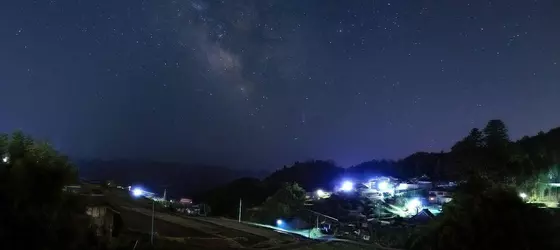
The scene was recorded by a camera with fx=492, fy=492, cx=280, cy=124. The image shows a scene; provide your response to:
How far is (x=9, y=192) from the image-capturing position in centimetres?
1109

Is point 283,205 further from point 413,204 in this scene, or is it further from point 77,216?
point 77,216

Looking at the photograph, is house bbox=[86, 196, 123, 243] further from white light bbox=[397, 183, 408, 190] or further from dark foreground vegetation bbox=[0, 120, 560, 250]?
white light bbox=[397, 183, 408, 190]

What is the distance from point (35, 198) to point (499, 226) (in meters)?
13.3

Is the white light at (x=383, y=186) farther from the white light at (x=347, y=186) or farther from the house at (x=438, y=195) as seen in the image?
the house at (x=438, y=195)

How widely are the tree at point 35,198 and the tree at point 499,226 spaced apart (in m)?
11.4

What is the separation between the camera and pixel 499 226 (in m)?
15.4

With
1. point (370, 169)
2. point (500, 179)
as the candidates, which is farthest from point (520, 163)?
point (370, 169)

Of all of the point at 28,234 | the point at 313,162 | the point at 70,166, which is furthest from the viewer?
the point at 313,162

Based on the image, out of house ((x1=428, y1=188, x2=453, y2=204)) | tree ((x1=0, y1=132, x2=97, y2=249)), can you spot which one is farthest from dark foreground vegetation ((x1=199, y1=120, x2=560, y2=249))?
tree ((x1=0, y1=132, x2=97, y2=249))

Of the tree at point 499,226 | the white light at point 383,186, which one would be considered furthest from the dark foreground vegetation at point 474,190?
the white light at point 383,186

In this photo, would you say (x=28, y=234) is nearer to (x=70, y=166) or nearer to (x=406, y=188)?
→ (x=70, y=166)

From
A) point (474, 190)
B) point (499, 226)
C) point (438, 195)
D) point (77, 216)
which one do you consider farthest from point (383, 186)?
point (77, 216)

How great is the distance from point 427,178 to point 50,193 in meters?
44.6

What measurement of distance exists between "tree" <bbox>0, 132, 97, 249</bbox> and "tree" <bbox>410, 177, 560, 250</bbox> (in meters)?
11.4
